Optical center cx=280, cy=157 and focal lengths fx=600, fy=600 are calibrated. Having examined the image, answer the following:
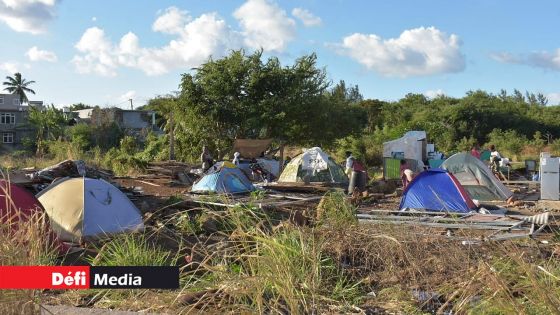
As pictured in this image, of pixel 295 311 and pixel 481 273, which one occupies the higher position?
pixel 481 273

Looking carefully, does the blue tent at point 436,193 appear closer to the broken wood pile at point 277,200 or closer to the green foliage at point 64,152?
the broken wood pile at point 277,200

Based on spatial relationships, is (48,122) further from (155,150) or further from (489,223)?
(489,223)

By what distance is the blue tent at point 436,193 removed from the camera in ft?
42.2

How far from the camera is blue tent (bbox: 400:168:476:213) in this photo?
507 inches

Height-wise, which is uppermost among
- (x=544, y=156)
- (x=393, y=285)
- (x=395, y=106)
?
(x=395, y=106)

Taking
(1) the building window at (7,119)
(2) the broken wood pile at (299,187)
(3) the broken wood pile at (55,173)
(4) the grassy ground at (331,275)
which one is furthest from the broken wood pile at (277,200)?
(1) the building window at (7,119)

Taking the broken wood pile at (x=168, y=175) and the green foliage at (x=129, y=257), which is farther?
the broken wood pile at (x=168, y=175)

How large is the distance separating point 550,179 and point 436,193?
386 centimetres

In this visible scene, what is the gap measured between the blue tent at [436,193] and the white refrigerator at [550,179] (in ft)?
10.3

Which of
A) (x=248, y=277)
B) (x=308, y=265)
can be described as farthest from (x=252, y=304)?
(x=308, y=265)

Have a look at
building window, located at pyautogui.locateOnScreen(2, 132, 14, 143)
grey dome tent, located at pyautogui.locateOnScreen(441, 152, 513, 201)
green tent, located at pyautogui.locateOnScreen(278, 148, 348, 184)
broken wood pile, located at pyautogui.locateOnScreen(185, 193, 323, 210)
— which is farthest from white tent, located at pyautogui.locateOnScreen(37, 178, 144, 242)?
building window, located at pyautogui.locateOnScreen(2, 132, 14, 143)

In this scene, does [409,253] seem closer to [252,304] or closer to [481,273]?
[481,273]

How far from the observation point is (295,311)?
167 inches

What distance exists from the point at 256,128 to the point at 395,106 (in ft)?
97.5
